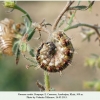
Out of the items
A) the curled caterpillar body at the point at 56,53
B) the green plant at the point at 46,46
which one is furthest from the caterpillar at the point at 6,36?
the curled caterpillar body at the point at 56,53

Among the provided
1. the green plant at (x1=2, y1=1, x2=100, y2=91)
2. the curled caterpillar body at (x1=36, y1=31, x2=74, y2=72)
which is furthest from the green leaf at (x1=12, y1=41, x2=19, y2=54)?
the curled caterpillar body at (x1=36, y1=31, x2=74, y2=72)

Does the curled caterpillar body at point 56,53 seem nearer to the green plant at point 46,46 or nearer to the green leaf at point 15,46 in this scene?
the green plant at point 46,46

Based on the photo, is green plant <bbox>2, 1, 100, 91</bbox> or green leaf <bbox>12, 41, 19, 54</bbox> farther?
green leaf <bbox>12, 41, 19, 54</bbox>

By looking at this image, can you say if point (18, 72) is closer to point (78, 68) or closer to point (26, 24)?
point (78, 68)

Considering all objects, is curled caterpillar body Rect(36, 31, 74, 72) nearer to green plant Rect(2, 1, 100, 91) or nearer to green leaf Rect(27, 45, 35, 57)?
green plant Rect(2, 1, 100, 91)

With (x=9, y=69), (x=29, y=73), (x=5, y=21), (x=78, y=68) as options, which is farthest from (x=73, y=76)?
(x=5, y=21)
